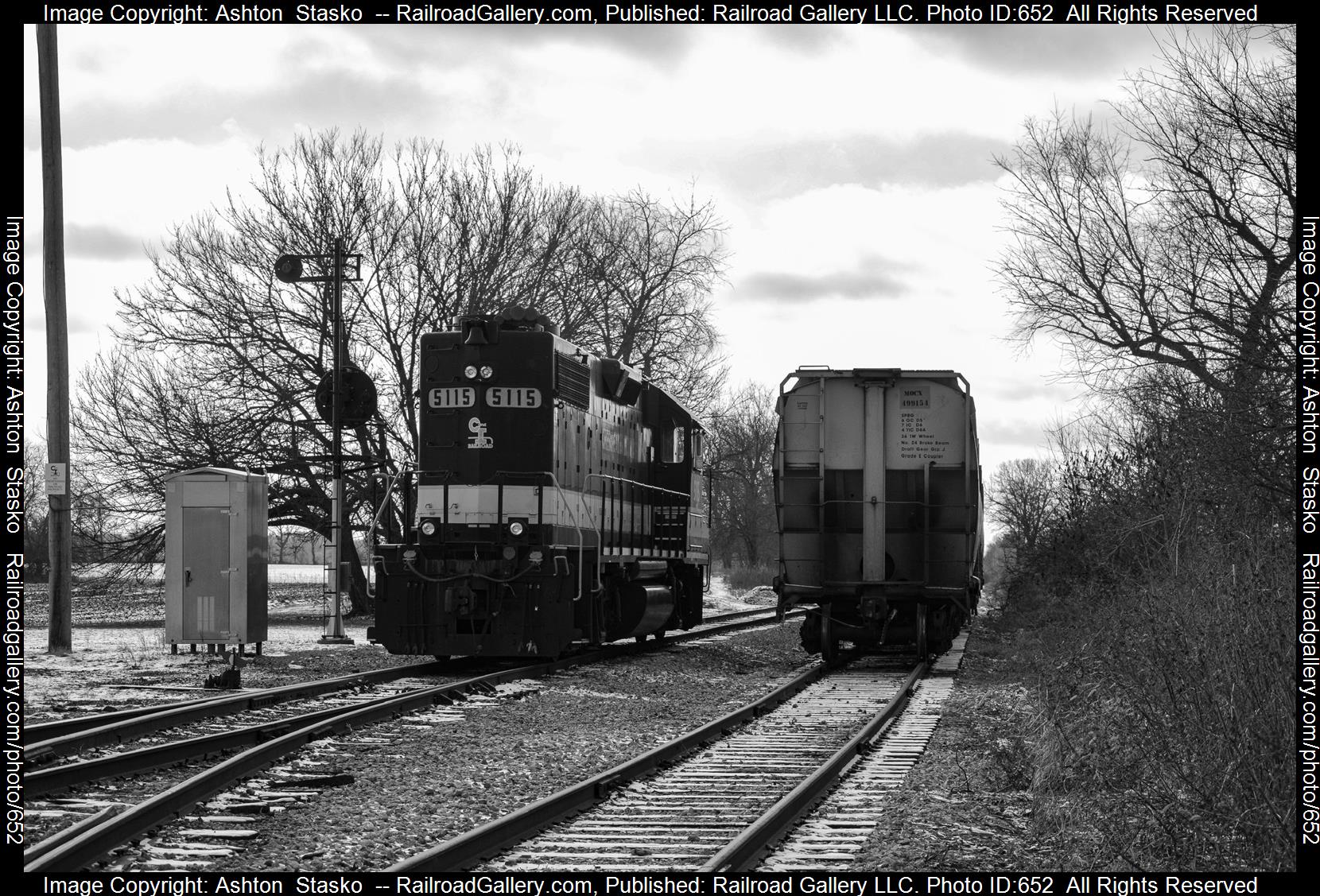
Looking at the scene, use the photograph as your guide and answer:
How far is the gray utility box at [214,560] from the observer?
15.8 metres

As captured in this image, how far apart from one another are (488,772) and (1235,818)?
4.52m

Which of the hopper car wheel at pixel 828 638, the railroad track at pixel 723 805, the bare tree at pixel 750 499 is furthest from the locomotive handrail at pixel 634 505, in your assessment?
the bare tree at pixel 750 499

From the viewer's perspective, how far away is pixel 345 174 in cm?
2794

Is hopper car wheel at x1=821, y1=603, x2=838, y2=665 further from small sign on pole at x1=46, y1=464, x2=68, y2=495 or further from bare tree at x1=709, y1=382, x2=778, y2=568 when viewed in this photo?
bare tree at x1=709, y1=382, x2=778, y2=568

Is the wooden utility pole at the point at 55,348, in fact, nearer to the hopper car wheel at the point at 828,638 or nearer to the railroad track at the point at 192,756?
the railroad track at the point at 192,756

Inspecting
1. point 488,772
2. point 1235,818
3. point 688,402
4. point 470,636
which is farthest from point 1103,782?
point 688,402

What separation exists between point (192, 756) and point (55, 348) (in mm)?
9633

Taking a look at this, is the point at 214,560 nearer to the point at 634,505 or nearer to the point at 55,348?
the point at 55,348

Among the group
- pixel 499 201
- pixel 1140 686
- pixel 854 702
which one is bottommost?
pixel 854 702

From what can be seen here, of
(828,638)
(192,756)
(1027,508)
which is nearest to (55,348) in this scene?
(192,756)

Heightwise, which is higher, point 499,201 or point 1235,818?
point 499,201

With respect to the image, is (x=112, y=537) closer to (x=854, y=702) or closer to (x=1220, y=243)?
(x=854, y=702)

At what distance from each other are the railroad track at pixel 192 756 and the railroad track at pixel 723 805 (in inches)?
61.1

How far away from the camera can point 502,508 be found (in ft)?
48.8
